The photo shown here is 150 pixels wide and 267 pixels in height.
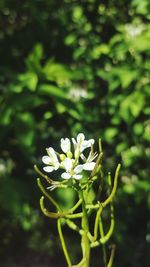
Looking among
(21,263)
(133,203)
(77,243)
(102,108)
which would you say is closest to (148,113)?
(102,108)

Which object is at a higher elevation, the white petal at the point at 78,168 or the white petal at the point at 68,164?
the white petal at the point at 68,164

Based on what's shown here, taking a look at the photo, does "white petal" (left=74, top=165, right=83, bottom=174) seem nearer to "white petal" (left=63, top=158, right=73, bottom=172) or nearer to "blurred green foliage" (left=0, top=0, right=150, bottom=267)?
"white petal" (left=63, top=158, right=73, bottom=172)

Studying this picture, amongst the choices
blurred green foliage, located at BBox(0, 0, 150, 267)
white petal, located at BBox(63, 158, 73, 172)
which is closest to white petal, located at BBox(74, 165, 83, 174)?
white petal, located at BBox(63, 158, 73, 172)

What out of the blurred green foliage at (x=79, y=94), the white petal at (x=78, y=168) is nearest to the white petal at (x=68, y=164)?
the white petal at (x=78, y=168)

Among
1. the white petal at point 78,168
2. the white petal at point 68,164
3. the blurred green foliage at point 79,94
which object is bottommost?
the white petal at point 78,168

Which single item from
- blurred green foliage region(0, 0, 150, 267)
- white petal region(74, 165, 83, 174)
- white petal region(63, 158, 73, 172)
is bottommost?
white petal region(74, 165, 83, 174)

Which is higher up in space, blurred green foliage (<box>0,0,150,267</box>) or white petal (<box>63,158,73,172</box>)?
blurred green foliage (<box>0,0,150,267</box>)

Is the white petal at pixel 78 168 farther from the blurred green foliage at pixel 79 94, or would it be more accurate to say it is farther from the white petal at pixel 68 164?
the blurred green foliage at pixel 79 94

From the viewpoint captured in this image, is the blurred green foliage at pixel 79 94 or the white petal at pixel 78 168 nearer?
the white petal at pixel 78 168
